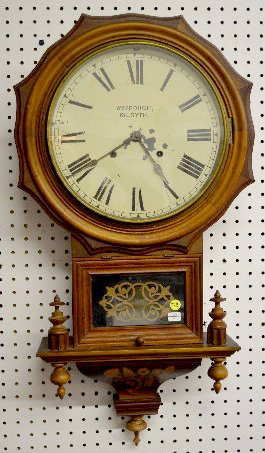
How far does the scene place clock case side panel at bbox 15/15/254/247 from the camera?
1.06 metres

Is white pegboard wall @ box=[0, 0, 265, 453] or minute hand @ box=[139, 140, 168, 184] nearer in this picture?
minute hand @ box=[139, 140, 168, 184]

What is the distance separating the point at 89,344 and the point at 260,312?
A: 1.48ft

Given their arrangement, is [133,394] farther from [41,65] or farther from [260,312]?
[41,65]

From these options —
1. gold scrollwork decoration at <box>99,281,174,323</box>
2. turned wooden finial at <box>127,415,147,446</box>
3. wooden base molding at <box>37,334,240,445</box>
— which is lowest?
turned wooden finial at <box>127,415,147,446</box>

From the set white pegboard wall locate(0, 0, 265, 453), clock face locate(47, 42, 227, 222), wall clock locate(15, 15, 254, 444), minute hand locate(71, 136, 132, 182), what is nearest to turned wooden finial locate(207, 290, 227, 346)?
wall clock locate(15, 15, 254, 444)

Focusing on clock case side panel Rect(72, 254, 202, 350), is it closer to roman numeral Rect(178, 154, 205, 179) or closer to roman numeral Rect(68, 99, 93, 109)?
roman numeral Rect(178, 154, 205, 179)

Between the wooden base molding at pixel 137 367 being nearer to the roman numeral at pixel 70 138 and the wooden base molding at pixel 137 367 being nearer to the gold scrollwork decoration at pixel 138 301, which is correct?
the gold scrollwork decoration at pixel 138 301

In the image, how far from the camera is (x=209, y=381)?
1298 mm

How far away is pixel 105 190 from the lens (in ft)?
3.59

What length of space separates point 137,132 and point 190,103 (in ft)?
0.43

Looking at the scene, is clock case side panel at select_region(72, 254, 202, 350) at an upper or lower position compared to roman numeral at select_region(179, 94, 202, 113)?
lower

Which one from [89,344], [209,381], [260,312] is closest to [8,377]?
[89,344]

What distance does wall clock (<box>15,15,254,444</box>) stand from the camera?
42.1 inches

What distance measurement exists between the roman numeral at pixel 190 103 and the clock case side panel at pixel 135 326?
0.32m
